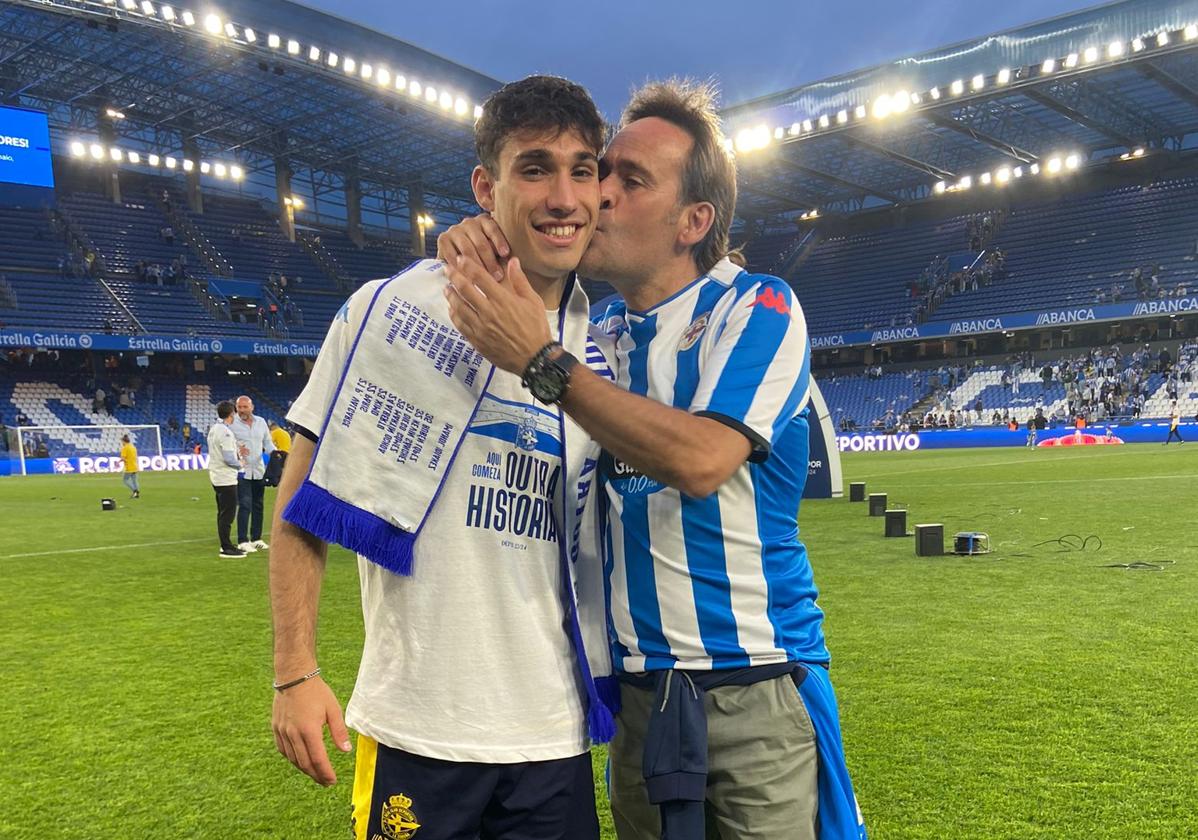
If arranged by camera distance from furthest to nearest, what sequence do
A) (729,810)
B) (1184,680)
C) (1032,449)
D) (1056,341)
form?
(1056,341)
(1032,449)
(1184,680)
(729,810)

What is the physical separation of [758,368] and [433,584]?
2.64ft

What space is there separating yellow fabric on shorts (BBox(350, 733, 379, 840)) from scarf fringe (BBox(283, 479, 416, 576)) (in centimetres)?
38

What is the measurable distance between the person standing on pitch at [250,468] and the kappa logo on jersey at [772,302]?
927 cm

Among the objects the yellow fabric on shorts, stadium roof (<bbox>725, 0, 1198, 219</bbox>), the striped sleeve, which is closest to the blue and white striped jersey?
the striped sleeve

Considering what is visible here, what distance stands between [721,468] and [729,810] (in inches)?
28.8

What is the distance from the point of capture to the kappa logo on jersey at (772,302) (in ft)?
6.15

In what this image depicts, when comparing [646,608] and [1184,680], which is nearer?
[646,608]

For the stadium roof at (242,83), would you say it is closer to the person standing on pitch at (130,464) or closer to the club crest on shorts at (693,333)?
the person standing on pitch at (130,464)

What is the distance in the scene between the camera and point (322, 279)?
1871 inches

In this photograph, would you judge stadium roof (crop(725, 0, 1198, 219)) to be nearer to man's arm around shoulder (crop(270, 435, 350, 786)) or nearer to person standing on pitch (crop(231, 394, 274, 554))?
person standing on pitch (crop(231, 394, 274, 554))

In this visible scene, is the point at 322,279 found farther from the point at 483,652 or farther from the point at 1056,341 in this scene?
the point at 483,652

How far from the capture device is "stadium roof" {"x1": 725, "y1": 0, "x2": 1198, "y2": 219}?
28.8 metres

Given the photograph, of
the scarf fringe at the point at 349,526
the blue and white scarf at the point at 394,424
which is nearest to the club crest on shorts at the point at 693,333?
the blue and white scarf at the point at 394,424

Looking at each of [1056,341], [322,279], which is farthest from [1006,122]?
[322,279]
